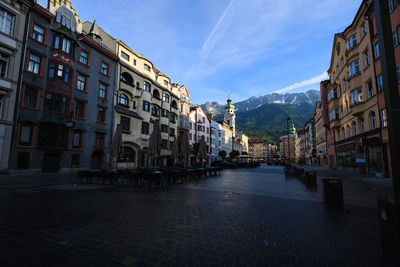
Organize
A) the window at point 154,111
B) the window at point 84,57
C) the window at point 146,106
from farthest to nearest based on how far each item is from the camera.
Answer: the window at point 154,111, the window at point 146,106, the window at point 84,57

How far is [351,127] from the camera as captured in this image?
2808 cm

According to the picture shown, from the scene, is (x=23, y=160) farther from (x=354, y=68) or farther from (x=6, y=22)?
(x=354, y=68)

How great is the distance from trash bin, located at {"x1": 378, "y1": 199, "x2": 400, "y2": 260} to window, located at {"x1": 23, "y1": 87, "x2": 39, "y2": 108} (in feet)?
82.1

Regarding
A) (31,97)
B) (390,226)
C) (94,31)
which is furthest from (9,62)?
(390,226)

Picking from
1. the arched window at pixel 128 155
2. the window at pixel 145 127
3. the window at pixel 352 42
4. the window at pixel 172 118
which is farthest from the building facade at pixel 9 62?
the window at pixel 352 42

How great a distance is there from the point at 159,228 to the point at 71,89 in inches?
915

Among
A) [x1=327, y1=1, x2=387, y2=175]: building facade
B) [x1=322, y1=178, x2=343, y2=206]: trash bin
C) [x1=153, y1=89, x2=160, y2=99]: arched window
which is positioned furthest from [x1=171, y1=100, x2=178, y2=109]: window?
[x1=322, y1=178, x2=343, y2=206]: trash bin

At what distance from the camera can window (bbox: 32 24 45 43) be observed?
19484mm

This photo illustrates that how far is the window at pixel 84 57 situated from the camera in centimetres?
2402

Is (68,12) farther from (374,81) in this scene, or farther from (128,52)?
(374,81)

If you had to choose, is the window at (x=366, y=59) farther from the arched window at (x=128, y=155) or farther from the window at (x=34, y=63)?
the window at (x=34, y=63)

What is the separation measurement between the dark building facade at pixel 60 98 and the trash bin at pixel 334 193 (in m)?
22.5

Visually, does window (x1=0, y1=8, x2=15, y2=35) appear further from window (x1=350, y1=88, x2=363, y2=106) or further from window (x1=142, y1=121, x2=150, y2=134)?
window (x1=350, y1=88, x2=363, y2=106)

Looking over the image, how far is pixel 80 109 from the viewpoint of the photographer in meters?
23.8
